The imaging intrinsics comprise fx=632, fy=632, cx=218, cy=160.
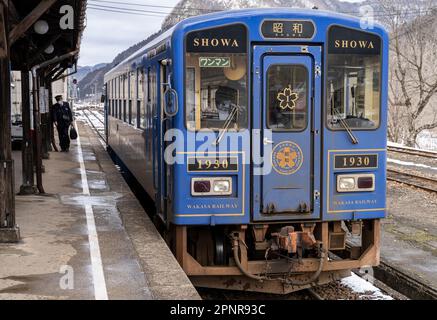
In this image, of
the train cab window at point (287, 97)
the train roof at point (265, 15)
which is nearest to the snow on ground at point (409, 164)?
the train roof at point (265, 15)

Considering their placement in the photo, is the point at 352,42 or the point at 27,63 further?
the point at 27,63

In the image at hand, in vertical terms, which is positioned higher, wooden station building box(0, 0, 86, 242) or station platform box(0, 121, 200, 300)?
wooden station building box(0, 0, 86, 242)

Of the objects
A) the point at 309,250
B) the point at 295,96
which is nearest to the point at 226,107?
the point at 295,96

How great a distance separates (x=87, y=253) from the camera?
689 cm

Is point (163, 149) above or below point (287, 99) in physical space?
below

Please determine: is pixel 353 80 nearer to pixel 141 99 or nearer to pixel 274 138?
pixel 274 138

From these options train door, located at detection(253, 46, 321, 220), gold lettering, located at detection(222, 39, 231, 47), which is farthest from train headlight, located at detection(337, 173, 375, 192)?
gold lettering, located at detection(222, 39, 231, 47)

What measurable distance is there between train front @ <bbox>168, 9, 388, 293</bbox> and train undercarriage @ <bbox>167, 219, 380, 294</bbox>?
14mm

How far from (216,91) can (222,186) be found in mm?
979

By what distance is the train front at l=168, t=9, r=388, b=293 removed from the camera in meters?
6.45

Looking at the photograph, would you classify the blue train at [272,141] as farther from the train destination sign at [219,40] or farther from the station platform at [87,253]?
the station platform at [87,253]

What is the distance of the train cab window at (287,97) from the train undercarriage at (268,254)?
107 centimetres

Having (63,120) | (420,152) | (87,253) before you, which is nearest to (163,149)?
(87,253)

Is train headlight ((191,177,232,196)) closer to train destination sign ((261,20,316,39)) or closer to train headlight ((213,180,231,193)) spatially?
train headlight ((213,180,231,193))
